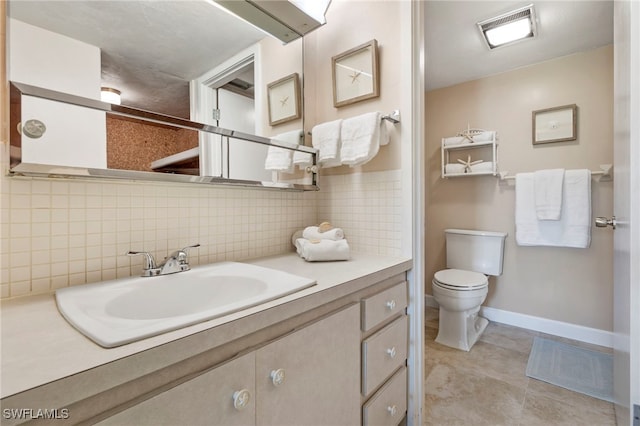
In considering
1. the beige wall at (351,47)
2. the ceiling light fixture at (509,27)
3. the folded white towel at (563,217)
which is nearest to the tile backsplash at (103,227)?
the beige wall at (351,47)

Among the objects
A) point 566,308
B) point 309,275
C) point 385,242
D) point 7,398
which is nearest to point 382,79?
point 385,242

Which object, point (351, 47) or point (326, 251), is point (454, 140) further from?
point (326, 251)

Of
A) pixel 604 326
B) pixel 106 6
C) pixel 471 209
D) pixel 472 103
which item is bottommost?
pixel 604 326

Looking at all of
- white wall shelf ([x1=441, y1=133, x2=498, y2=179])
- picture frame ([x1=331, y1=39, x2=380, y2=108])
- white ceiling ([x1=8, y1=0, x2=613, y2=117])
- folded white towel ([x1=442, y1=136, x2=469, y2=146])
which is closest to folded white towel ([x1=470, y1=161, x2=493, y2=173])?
white wall shelf ([x1=441, y1=133, x2=498, y2=179])

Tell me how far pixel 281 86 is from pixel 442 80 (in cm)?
181

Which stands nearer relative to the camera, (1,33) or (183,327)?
(183,327)

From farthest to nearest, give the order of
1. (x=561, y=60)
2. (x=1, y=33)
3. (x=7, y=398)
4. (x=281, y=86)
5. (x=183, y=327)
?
(x=561, y=60), (x=281, y=86), (x=1, y=33), (x=183, y=327), (x=7, y=398)

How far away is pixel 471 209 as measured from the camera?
2.51 meters

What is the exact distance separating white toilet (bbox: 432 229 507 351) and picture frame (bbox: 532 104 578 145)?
0.81 m

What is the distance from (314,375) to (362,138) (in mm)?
938

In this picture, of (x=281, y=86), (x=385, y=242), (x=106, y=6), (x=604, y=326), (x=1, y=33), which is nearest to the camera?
(x=1, y=33)

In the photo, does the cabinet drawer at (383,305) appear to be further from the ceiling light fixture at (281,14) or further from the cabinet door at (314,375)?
the ceiling light fixture at (281,14)

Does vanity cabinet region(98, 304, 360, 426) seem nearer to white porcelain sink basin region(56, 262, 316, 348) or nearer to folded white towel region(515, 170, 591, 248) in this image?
white porcelain sink basin region(56, 262, 316, 348)

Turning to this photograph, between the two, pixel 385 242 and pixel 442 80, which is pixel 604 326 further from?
pixel 442 80
